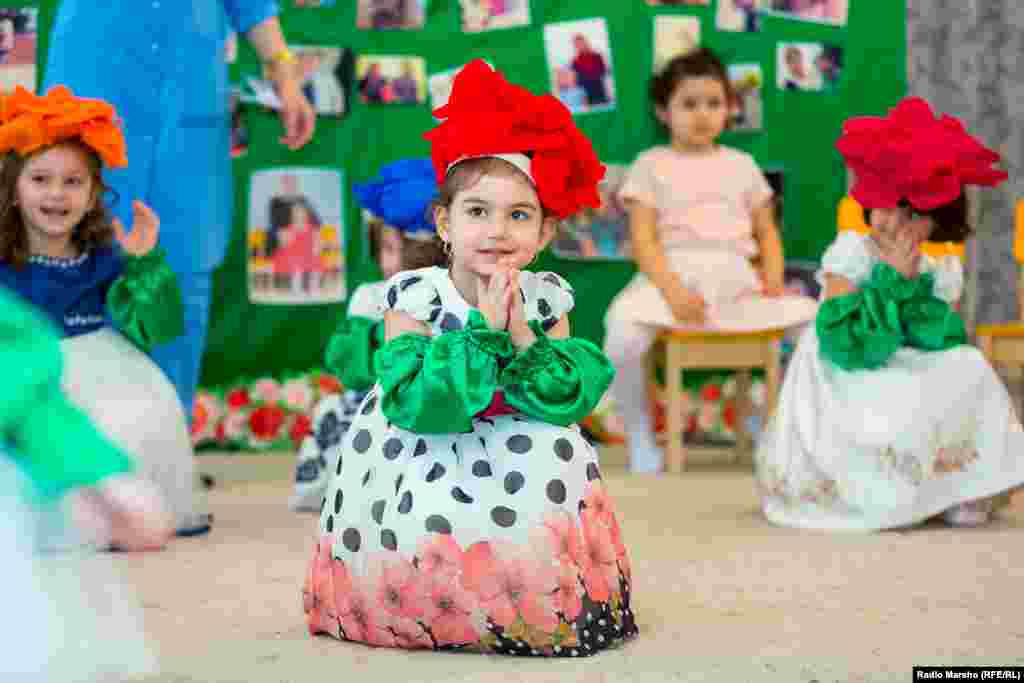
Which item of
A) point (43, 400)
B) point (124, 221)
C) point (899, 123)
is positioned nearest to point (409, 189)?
point (124, 221)

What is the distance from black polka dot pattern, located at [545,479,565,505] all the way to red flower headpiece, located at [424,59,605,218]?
451mm

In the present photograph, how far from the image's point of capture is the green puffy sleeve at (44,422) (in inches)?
48.5

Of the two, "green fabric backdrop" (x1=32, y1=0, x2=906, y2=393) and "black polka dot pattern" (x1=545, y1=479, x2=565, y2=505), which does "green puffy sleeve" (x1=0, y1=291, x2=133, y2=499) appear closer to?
"black polka dot pattern" (x1=545, y1=479, x2=565, y2=505)

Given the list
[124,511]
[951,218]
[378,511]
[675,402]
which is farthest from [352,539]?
[675,402]

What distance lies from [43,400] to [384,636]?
1235mm

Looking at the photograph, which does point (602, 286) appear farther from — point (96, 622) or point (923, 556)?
point (96, 622)

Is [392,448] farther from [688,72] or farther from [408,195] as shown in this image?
[688,72]

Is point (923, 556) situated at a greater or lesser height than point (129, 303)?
lesser

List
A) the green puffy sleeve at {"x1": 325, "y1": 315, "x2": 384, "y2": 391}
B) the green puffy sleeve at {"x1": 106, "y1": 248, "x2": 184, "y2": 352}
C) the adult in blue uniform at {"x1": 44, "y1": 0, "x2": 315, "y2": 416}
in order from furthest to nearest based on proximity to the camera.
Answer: the green puffy sleeve at {"x1": 325, "y1": 315, "x2": 384, "y2": 391} < the adult in blue uniform at {"x1": 44, "y1": 0, "x2": 315, "y2": 416} < the green puffy sleeve at {"x1": 106, "y1": 248, "x2": 184, "y2": 352}

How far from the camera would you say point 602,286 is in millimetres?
5570

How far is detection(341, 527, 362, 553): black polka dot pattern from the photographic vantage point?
8.04 feet

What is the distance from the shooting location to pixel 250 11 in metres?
4.18

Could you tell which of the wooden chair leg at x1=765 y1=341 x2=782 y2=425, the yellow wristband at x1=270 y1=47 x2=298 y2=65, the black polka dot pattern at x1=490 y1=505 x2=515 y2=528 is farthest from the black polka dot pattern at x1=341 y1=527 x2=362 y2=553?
the wooden chair leg at x1=765 y1=341 x2=782 y2=425

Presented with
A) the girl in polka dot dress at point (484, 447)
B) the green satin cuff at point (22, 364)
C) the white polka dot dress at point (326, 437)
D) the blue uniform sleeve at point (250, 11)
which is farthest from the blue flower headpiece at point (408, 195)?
the green satin cuff at point (22, 364)
